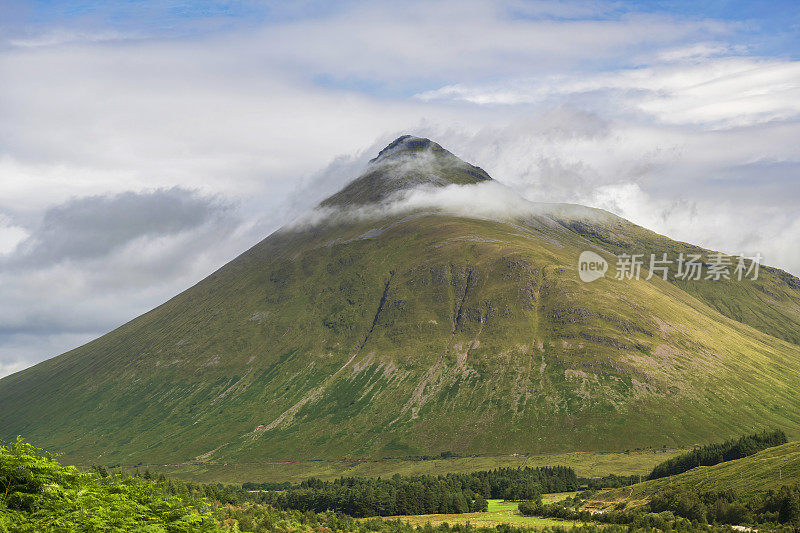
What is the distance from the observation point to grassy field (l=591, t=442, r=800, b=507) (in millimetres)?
150688

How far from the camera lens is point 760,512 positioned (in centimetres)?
13725

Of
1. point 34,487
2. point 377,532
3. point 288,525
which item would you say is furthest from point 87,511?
point 377,532

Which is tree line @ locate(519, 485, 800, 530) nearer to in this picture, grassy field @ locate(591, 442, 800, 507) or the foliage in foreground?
grassy field @ locate(591, 442, 800, 507)

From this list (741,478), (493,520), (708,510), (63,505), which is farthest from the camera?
(493,520)

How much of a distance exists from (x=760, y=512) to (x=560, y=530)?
133 feet

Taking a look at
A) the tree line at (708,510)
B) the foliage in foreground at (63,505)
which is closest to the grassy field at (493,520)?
the tree line at (708,510)

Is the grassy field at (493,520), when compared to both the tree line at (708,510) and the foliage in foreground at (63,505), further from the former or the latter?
the foliage in foreground at (63,505)

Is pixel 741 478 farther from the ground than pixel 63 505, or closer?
closer

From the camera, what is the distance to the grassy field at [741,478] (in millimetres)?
150688

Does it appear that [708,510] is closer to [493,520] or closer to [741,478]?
[741,478]

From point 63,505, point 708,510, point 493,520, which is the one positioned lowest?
point 493,520

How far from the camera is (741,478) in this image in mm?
162000

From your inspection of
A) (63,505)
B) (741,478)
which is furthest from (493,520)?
(63,505)

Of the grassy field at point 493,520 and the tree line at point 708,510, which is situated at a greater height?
the tree line at point 708,510
